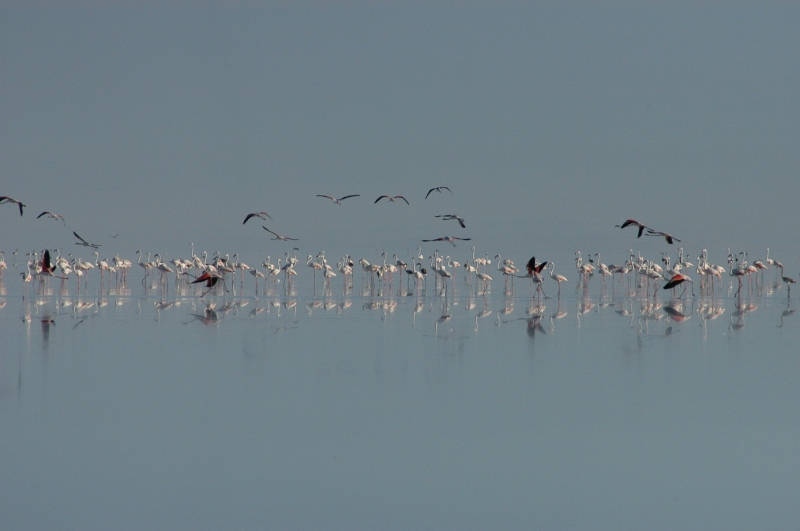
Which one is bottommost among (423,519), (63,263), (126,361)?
(423,519)

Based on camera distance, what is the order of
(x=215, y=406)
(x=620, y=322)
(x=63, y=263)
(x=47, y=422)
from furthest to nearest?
1. (x=63, y=263)
2. (x=620, y=322)
3. (x=215, y=406)
4. (x=47, y=422)

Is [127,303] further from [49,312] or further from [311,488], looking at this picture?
[311,488]

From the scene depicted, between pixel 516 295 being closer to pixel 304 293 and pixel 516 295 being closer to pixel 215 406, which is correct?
pixel 304 293

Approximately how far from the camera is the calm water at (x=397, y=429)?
4.79 meters

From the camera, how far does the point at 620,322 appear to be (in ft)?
41.5

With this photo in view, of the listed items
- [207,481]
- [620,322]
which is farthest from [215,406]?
[620,322]

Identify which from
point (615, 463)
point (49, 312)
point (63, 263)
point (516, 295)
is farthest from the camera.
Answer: point (63, 263)

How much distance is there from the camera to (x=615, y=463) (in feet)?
18.0

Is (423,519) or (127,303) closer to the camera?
(423,519)

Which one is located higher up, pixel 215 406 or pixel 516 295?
pixel 516 295

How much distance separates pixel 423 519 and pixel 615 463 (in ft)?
4.38

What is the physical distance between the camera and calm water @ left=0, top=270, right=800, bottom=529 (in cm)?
479

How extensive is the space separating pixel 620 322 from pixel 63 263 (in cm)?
1311

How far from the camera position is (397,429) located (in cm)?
614
